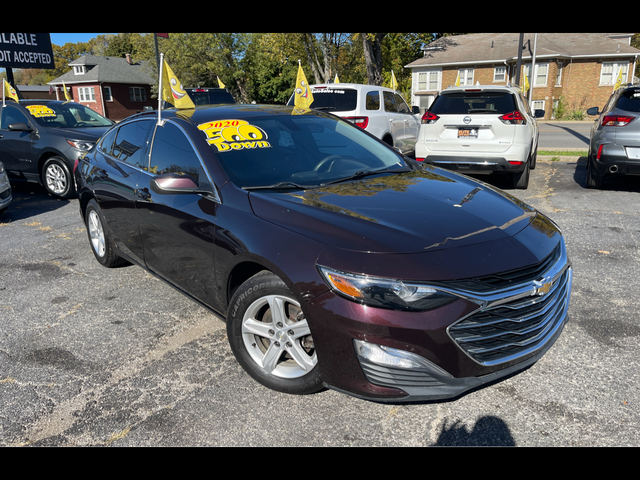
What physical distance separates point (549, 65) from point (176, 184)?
38224 millimetres

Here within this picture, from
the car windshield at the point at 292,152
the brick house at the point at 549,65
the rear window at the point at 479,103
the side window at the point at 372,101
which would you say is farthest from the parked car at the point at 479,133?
the brick house at the point at 549,65

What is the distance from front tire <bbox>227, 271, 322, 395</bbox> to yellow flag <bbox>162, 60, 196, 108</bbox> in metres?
2.37

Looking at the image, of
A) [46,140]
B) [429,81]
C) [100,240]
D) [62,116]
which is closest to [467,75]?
[429,81]

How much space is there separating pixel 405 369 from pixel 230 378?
122 cm

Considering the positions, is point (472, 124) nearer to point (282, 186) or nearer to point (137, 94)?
point (282, 186)

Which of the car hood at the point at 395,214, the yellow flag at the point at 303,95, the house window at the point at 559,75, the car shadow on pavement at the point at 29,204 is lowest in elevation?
the car shadow on pavement at the point at 29,204

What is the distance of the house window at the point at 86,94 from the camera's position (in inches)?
2119

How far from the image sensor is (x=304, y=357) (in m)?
2.65

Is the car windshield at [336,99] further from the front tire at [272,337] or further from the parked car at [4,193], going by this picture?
the front tire at [272,337]

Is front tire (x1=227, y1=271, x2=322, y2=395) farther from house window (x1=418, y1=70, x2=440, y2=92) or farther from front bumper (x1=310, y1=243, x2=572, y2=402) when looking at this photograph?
house window (x1=418, y1=70, x2=440, y2=92)

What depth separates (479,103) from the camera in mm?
8398

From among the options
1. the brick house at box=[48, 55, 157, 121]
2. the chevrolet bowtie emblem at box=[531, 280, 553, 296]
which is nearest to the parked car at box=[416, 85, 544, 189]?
the chevrolet bowtie emblem at box=[531, 280, 553, 296]

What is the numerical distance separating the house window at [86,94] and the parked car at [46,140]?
49937 millimetres
